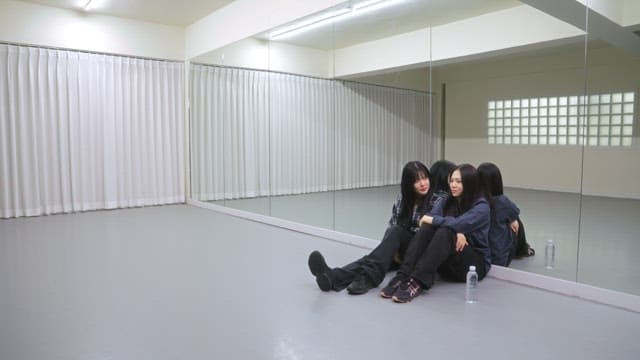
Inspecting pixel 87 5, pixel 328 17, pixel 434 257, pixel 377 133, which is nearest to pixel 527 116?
pixel 434 257

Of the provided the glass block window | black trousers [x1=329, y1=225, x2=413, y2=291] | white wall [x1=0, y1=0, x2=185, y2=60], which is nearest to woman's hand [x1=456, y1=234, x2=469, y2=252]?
black trousers [x1=329, y1=225, x2=413, y2=291]

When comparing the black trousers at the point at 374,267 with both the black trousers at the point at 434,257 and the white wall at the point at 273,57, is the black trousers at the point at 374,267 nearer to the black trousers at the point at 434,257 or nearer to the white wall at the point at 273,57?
the black trousers at the point at 434,257

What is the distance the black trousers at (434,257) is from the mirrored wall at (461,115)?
1.80ft

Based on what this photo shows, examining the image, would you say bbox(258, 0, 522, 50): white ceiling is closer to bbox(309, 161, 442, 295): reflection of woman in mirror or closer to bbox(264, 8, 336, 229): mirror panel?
bbox(264, 8, 336, 229): mirror panel

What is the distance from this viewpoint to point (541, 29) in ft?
10.5

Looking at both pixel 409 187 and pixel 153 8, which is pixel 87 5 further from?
pixel 409 187

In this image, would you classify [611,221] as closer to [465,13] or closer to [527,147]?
[527,147]

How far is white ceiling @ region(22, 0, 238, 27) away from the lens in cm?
609

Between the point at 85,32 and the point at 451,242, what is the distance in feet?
19.7

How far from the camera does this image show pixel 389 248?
Result: 3.21 meters

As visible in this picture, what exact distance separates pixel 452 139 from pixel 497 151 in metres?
0.39

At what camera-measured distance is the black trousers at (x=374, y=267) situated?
311 cm

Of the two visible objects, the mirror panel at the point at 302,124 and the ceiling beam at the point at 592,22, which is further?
the mirror panel at the point at 302,124

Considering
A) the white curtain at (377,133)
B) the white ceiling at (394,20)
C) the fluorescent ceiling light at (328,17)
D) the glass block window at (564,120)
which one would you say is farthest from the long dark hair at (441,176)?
the fluorescent ceiling light at (328,17)
